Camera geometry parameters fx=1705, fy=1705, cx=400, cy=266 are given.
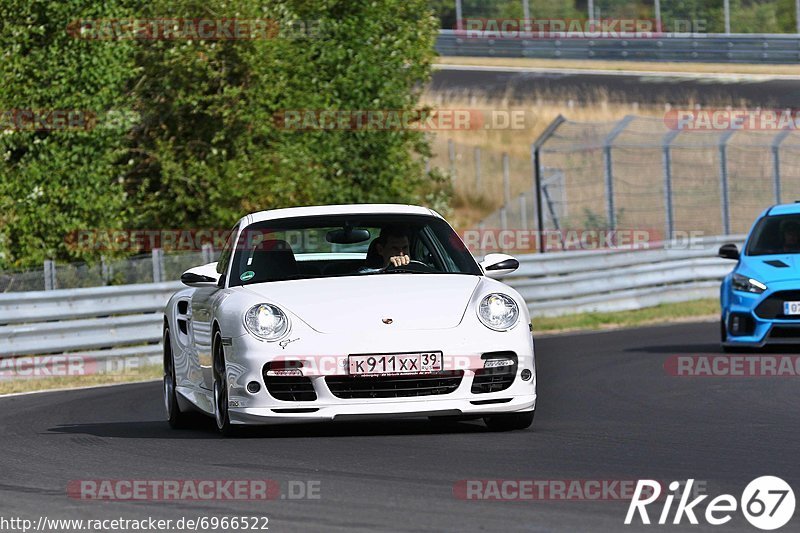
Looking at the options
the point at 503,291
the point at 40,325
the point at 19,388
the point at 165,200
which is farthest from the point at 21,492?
the point at 165,200

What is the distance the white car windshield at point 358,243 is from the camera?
10.3 meters

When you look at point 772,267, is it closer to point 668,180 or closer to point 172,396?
point 172,396

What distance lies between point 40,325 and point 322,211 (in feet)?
25.3

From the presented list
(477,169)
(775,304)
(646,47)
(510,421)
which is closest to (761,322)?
(775,304)

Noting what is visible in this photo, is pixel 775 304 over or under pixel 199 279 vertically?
under

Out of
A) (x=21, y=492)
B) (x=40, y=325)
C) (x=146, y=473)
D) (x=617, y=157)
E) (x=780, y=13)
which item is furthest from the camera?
(x=780, y=13)

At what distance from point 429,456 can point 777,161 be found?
1973 cm

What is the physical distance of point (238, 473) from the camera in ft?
26.2

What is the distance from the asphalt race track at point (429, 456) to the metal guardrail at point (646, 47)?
37.1m

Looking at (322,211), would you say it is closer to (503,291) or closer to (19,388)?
(503,291)
